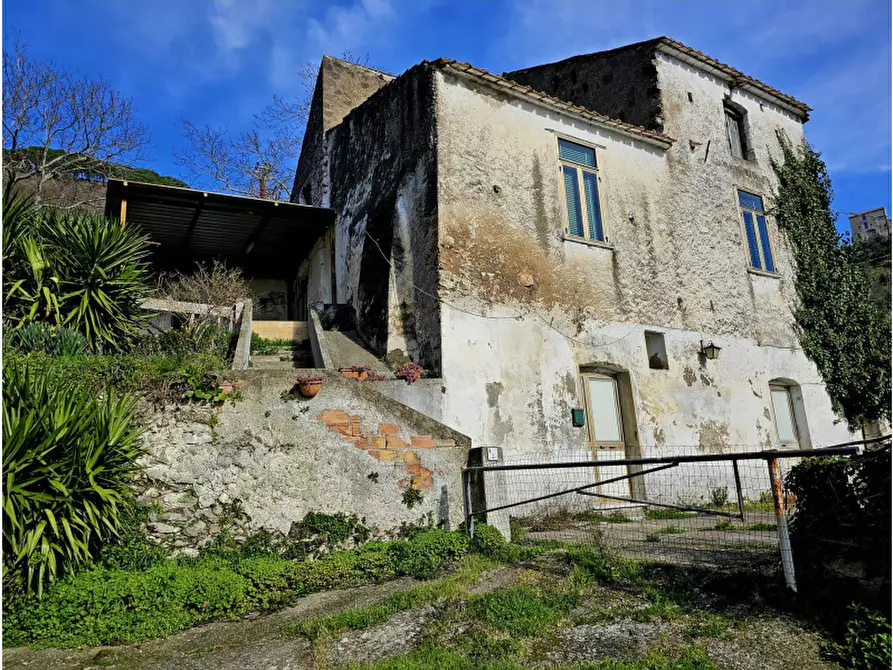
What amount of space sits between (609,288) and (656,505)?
6007 millimetres

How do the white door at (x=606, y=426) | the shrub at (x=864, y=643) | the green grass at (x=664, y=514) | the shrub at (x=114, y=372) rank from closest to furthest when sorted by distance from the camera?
the shrub at (x=864, y=643), the shrub at (x=114, y=372), the green grass at (x=664, y=514), the white door at (x=606, y=426)

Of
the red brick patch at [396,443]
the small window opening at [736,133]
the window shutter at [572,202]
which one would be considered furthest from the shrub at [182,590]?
the small window opening at [736,133]

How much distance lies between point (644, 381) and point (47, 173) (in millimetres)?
19780

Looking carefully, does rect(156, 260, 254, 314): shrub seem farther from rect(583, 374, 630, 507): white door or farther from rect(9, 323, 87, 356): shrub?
rect(583, 374, 630, 507): white door

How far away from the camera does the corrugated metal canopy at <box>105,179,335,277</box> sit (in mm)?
12055

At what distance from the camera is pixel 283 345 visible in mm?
11031

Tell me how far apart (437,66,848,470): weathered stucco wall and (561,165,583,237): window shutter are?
260 millimetres

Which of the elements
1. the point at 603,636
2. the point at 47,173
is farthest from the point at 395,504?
the point at 47,173

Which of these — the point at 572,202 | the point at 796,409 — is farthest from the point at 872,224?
the point at 572,202

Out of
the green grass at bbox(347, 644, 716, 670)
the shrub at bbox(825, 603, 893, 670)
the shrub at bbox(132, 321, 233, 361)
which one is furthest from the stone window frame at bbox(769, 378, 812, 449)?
the shrub at bbox(132, 321, 233, 361)

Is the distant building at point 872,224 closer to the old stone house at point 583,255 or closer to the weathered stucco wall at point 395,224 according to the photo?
the old stone house at point 583,255

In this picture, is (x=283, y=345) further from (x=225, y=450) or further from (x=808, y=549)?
(x=808, y=549)

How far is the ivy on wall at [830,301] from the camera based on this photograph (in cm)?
1321

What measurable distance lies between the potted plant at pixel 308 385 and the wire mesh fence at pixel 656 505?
6.12ft
